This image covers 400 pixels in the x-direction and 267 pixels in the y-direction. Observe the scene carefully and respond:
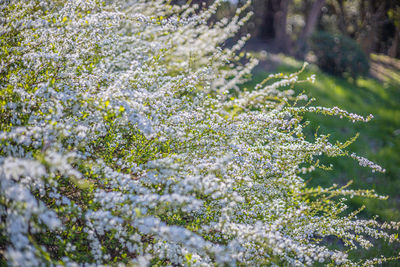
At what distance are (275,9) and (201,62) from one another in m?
12.3

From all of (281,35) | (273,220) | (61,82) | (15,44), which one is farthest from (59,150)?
(281,35)

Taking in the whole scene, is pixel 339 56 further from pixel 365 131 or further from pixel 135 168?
pixel 135 168

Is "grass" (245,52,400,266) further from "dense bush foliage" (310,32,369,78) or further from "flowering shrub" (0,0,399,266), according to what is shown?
"flowering shrub" (0,0,399,266)

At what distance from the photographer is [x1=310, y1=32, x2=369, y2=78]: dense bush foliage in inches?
407

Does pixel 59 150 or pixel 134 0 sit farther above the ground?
pixel 134 0

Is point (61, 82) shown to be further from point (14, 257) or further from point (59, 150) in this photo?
point (14, 257)

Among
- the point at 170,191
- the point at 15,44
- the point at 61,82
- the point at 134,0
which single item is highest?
the point at 134,0

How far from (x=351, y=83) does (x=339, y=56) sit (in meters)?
1.03

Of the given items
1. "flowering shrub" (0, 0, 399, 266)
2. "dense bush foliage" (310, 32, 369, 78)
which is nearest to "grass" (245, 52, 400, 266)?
"dense bush foliage" (310, 32, 369, 78)

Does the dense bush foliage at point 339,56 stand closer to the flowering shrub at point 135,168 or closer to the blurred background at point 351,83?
the blurred background at point 351,83

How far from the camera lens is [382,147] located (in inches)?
281

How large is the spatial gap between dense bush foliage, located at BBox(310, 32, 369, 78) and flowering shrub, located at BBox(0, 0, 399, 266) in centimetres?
809

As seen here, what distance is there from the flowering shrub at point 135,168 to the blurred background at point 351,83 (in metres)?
1.15

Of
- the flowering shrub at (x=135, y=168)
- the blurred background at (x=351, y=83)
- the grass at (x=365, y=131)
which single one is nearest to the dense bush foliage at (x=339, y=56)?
the blurred background at (x=351, y=83)
